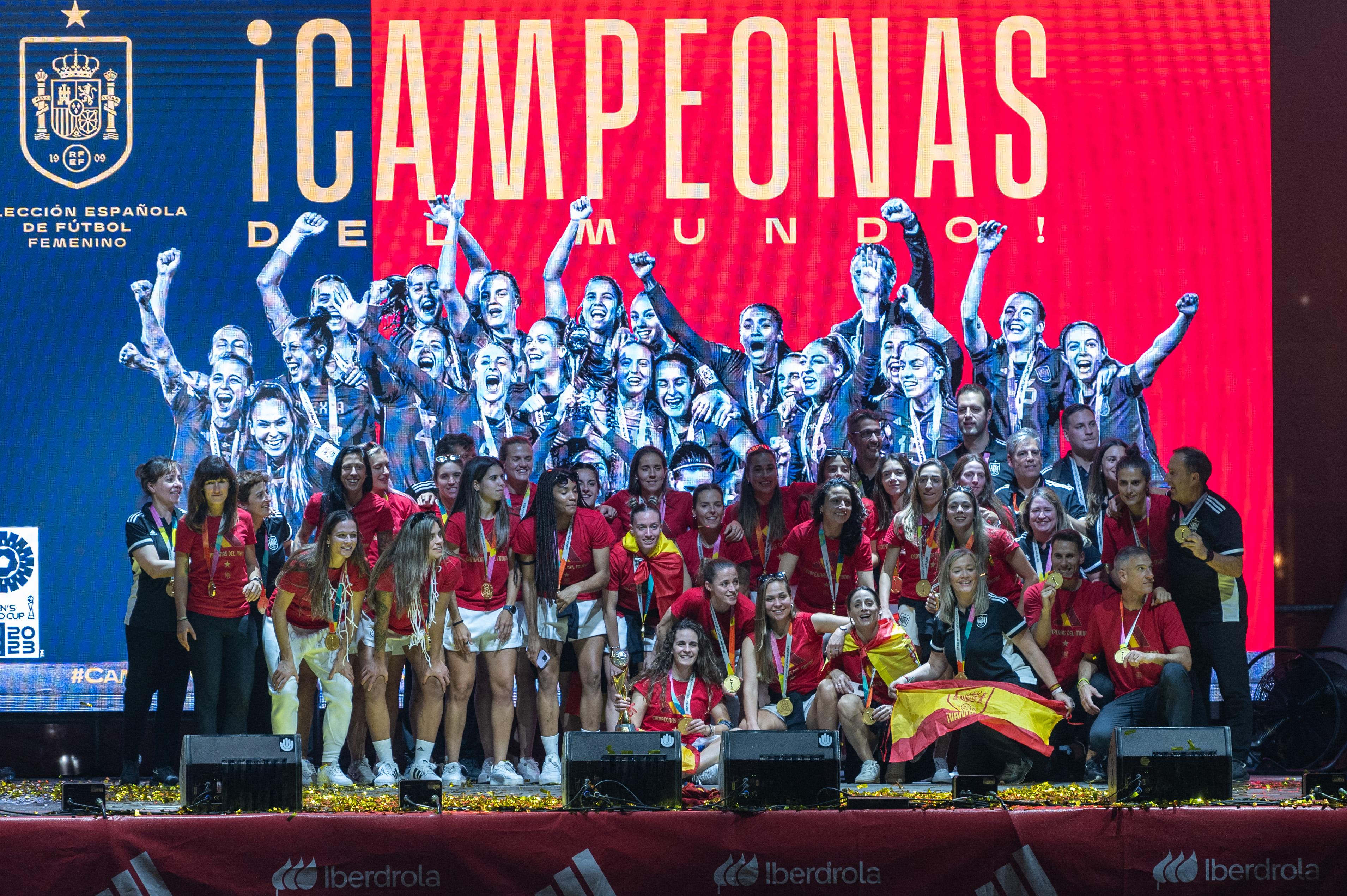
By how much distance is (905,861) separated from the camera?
522 centimetres

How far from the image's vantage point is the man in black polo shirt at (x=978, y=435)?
759 centimetres

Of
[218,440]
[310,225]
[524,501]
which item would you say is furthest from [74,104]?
[524,501]

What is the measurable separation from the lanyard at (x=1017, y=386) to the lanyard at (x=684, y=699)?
253 cm

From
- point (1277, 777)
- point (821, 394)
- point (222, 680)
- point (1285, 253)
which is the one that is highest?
point (1285, 253)

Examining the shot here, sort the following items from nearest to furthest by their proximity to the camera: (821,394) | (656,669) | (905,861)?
(905,861) < (656,669) < (821,394)

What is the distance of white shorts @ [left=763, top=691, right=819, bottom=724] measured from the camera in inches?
255

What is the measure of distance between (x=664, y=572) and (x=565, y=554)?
1.67 ft

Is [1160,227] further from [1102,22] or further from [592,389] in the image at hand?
[592,389]

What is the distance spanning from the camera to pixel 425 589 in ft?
21.7

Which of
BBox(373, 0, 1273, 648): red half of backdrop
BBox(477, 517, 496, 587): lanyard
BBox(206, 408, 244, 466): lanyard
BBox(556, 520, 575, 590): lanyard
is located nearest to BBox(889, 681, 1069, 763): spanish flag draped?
BBox(556, 520, 575, 590): lanyard

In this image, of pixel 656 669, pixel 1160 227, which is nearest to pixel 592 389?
pixel 656 669

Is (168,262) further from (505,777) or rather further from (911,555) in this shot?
(911,555)

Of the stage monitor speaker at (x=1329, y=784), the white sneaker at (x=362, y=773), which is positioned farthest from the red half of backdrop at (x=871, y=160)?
the white sneaker at (x=362, y=773)

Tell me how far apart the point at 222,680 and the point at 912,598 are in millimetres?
3355
